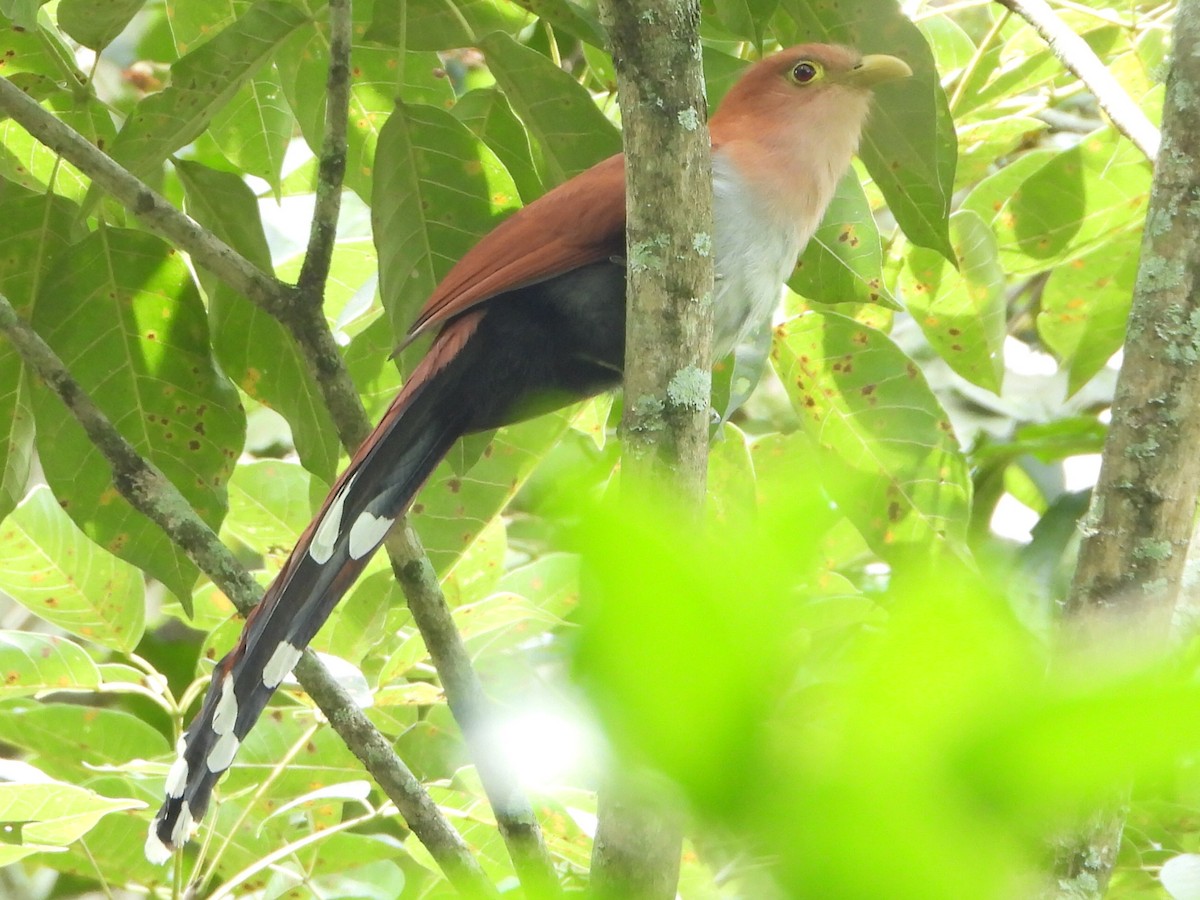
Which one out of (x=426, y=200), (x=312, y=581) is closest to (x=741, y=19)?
(x=426, y=200)

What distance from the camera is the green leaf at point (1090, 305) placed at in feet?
7.66

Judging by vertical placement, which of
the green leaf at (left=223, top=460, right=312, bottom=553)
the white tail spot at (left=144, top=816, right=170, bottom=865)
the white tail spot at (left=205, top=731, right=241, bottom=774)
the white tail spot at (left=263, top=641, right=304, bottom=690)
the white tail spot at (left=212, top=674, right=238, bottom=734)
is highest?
the green leaf at (left=223, top=460, right=312, bottom=553)

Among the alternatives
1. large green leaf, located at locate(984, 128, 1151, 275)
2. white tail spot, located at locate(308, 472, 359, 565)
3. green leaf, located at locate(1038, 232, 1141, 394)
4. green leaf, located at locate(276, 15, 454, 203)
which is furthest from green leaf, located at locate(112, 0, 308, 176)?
green leaf, located at locate(1038, 232, 1141, 394)

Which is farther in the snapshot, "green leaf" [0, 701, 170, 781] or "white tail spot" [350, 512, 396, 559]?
"green leaf" [0, 701, 170, 781]

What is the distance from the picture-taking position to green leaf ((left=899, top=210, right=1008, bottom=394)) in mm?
2176

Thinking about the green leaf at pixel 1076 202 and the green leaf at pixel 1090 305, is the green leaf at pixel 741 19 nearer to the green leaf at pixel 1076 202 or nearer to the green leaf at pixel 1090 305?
the green leaf at pixel 1076 202

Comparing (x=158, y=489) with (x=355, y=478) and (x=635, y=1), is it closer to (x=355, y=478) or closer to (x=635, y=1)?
(x=355, y=478)

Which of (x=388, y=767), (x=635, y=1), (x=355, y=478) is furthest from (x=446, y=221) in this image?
(x=388, y=767)

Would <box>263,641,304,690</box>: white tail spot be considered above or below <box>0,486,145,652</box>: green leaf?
below

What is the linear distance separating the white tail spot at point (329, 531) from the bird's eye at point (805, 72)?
1.24 m

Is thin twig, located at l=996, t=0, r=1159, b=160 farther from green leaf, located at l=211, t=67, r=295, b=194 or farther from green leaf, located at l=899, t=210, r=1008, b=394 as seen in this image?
green leaf, located at l=211, t=67, r=295, b=194

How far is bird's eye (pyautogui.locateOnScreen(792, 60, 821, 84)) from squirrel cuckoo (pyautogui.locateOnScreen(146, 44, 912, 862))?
67 millimetres

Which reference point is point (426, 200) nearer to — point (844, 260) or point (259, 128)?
point (259, 128)

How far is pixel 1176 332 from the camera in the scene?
1563 mm
